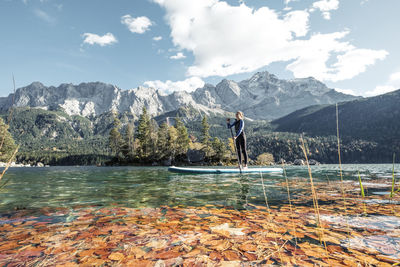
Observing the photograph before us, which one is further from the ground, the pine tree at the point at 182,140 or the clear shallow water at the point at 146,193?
the pine tree at the point at 182,140

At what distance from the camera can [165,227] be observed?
2945 millimetres

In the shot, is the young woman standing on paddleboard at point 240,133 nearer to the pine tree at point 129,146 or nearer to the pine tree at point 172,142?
the pine tree at point 172,142

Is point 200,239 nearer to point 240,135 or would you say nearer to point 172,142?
point 240,135

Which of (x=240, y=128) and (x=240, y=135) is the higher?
(x=240, y=128)

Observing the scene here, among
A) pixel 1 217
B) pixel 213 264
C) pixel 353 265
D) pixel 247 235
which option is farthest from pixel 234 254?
pixel 1 217

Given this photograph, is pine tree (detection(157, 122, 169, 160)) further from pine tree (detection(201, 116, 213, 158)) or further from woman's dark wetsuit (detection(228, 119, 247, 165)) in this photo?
woman's dark wetsuit (detection(228, 119, 247, 165))

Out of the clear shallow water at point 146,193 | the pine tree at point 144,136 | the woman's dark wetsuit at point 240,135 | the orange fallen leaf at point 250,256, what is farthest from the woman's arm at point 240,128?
the pine tree at point 144,136

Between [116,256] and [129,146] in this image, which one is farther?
[129,146]

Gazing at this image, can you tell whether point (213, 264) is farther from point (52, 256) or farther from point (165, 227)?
point (52, 256)

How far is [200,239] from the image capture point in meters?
2.42

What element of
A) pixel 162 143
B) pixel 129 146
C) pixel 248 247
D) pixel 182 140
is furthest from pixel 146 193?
pixel 129 146

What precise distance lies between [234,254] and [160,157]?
88.2m

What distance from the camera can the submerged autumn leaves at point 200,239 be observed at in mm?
1860

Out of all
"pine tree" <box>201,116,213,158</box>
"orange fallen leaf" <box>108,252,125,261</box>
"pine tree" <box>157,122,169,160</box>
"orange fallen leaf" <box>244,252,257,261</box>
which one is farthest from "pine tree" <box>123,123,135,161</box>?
"orange fallen leaf" <box>244,252,257,261</box>
